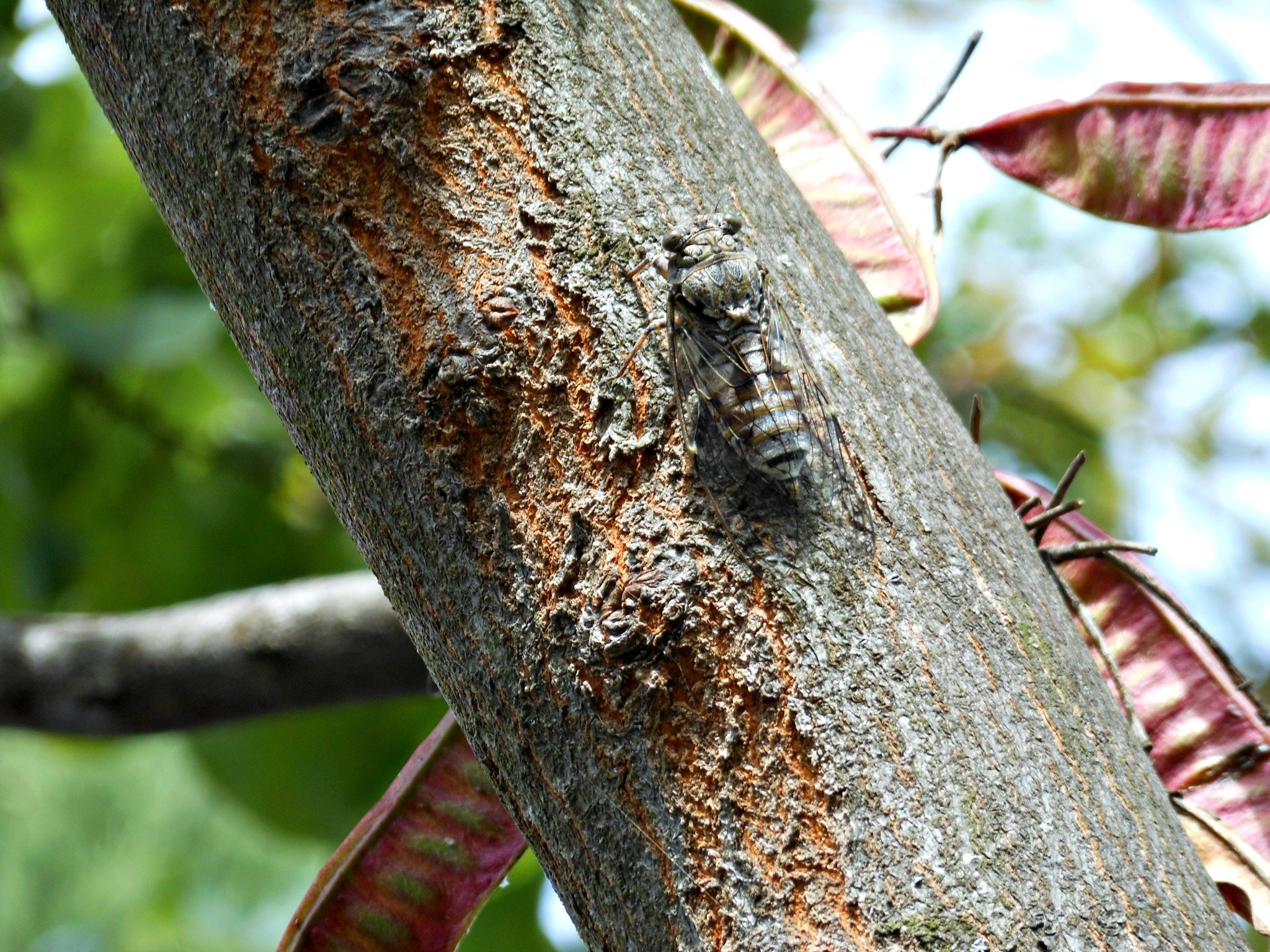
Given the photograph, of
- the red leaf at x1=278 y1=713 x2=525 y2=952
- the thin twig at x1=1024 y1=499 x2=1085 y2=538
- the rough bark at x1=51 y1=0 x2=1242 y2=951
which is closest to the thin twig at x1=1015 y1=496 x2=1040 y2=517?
the thin twig at x1=1024 y1=499 x2=1085 y2=538

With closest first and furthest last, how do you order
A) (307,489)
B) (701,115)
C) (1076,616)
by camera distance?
(701,115)
(1076,616)
(307,489)

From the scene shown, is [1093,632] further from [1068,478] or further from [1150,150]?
[1150,150]

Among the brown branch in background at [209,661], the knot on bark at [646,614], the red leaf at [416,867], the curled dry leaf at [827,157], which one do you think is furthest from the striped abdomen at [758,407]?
the brown branch in background at [209,661]

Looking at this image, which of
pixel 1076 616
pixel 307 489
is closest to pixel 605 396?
pixel 1076 616

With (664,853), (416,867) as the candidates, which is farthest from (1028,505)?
(416,867)

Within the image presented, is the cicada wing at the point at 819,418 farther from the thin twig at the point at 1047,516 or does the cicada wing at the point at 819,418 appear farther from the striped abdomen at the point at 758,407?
the thin twig at the point at 1047,516

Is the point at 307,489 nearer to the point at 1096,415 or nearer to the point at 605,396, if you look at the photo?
the point at 605,396
